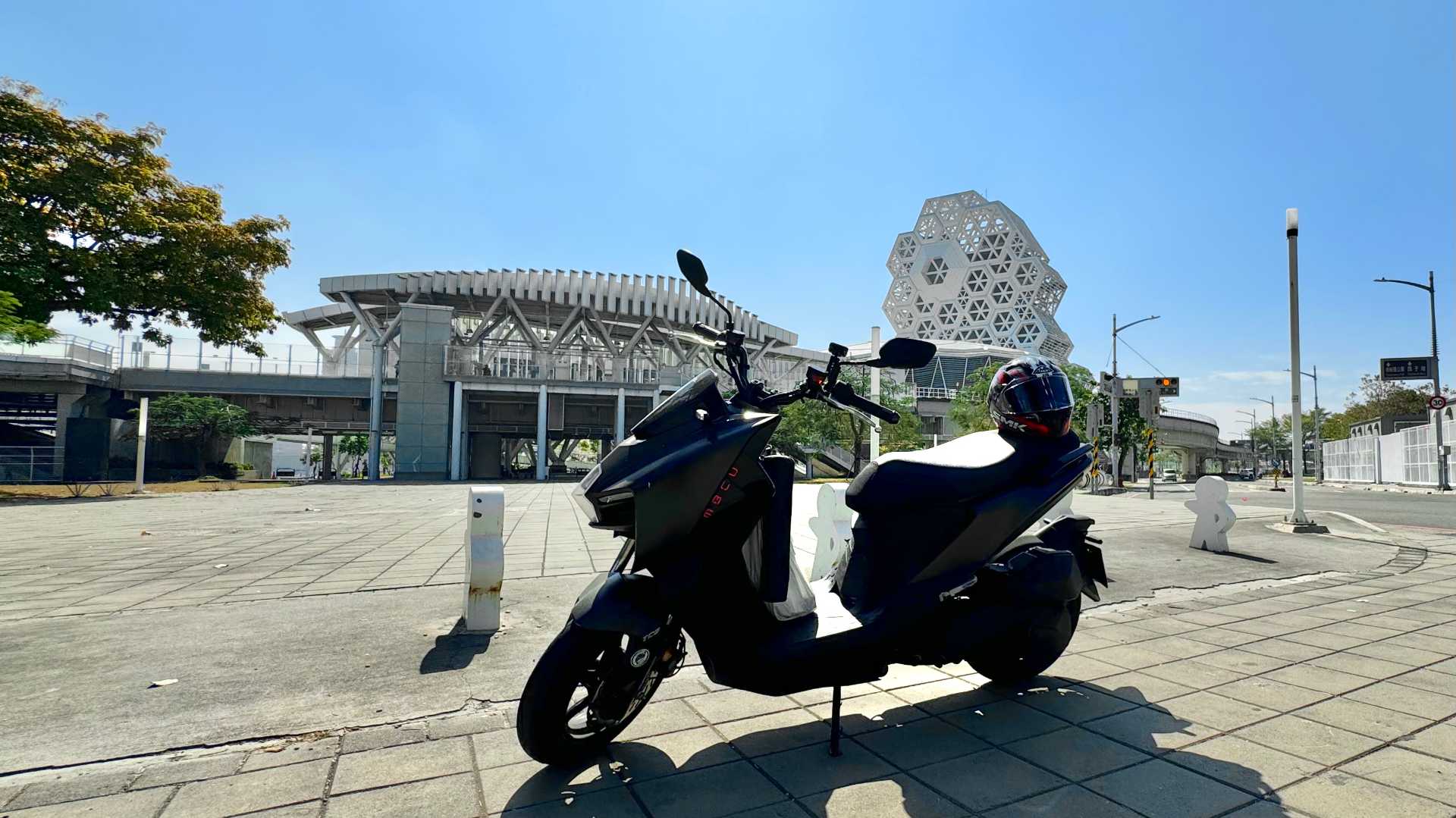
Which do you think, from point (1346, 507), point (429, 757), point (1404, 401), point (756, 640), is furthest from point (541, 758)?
point (1404, 401)

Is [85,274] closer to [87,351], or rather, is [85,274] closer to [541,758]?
[87,351]

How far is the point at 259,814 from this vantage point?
7.28 ft

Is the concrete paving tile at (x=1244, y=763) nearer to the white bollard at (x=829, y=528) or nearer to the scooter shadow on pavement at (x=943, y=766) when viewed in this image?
the scooter shadow on pavement at (x=943, y=766)

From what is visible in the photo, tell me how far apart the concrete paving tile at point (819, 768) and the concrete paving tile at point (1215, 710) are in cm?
145

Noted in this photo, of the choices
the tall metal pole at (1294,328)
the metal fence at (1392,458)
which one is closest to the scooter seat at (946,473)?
the tall metal pole at (1294,328)

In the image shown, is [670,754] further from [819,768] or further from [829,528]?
[829,528]

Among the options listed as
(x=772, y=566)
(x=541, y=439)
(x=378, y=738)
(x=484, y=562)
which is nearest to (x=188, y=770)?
(x=378, y=738)

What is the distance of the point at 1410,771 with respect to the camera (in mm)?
2500

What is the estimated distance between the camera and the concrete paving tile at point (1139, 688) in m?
3.29

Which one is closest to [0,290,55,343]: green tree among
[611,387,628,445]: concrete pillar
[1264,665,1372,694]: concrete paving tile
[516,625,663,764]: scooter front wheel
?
[516,625,663,764]: scooter front wheel

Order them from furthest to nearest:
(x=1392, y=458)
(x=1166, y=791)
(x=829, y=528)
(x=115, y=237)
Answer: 1. (x=1392, y=458)
2. (x=115, y=237)
3. (x=829, y=528)
4. (x=1166, y=791)

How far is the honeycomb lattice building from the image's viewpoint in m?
80.4

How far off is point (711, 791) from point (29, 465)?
33092mm

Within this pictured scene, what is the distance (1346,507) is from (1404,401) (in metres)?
46.7
